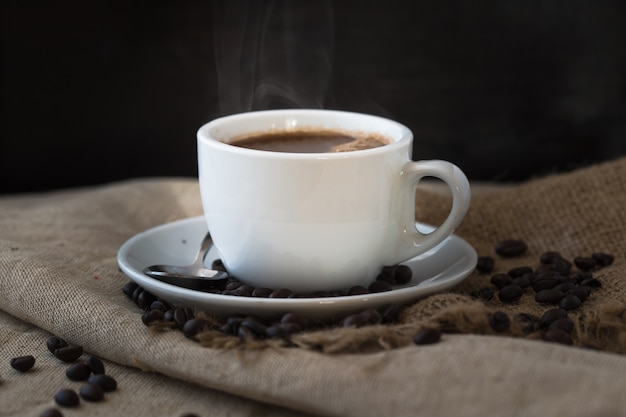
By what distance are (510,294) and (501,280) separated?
0.07 meters

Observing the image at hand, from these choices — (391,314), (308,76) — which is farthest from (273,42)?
(391,314)

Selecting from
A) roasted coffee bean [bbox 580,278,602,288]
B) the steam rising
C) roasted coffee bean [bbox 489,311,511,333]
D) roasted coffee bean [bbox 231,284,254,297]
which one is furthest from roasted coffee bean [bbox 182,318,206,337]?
the steam rising

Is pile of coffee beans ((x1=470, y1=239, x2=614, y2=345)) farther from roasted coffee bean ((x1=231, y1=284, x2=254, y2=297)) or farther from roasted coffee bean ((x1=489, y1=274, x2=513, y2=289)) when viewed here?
roasted coffee bean ((x1=231, y1=284, x2=254, y2=297))

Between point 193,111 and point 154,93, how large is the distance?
0.15 m

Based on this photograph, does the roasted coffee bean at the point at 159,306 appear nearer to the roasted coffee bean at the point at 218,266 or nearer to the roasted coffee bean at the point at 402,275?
the roasted coffee bean at the point at 218,266

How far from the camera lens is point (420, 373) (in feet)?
3.52

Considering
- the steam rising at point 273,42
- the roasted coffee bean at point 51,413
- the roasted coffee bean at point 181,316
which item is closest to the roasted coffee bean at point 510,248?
the roasted coffee bean at point 181,316

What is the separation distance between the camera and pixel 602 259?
5.41 feet

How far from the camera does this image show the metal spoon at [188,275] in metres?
1.43

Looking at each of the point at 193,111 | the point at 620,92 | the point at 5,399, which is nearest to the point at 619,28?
the point at 620,92

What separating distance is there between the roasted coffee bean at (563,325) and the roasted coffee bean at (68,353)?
2.47ft

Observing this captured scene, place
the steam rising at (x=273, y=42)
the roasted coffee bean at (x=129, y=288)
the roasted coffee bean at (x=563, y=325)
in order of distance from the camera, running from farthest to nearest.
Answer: the steam rising at (x=273, y=42) → the roasted coffee bean at (x=129, y=288) → the roasted coffee bean at (x=563, y=325)

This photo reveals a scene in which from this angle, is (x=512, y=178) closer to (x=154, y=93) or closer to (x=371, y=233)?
(x=154, y=93)

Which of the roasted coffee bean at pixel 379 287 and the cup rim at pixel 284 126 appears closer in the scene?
the cup rim at pixel 284 126
